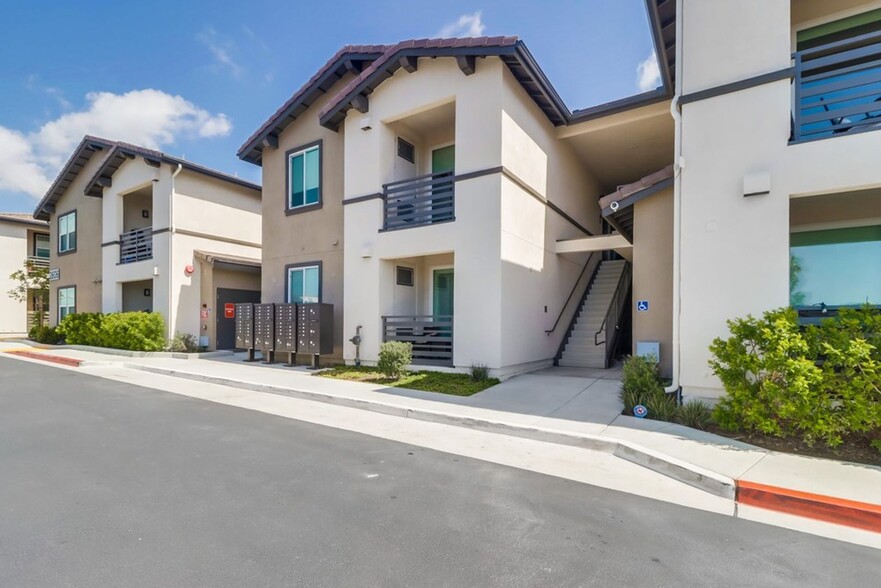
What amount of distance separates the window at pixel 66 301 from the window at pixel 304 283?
1592 cm

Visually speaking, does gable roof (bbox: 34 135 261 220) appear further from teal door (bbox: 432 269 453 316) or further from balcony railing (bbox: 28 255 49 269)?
teal door (bbox: 432 269 453 316)

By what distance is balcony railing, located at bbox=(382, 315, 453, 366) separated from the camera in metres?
10.9

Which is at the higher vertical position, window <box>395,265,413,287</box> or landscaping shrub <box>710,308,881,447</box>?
window <box>395,265,413,287</box>

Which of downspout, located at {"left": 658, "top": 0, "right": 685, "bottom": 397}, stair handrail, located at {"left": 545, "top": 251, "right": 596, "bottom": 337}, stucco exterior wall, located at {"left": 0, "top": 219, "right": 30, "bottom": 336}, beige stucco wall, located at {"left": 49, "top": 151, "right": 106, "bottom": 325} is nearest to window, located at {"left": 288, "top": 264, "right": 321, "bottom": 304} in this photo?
stair handrail, located at {"left": 545, "top": 251, "right": 596, "bottom": 337}

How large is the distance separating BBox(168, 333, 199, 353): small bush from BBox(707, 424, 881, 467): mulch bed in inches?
680

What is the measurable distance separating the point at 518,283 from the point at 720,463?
20.5 feet

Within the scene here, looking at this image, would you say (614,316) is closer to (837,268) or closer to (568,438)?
(837,268)

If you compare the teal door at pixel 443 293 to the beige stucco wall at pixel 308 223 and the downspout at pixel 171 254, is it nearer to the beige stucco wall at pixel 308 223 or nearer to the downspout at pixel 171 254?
the beige stucco wall at pixel 308 223

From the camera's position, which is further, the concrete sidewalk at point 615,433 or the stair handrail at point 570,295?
the stair handrail at point 570,295

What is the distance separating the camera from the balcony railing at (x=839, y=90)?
20.7 feet

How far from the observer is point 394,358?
9.96 meters

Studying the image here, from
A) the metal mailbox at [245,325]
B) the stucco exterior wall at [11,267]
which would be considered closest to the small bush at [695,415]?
the metal mailbox at [245,325]

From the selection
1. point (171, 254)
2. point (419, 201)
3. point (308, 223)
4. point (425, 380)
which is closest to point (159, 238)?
point (171, 254)

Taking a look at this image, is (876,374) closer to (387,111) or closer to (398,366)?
(398,366)
